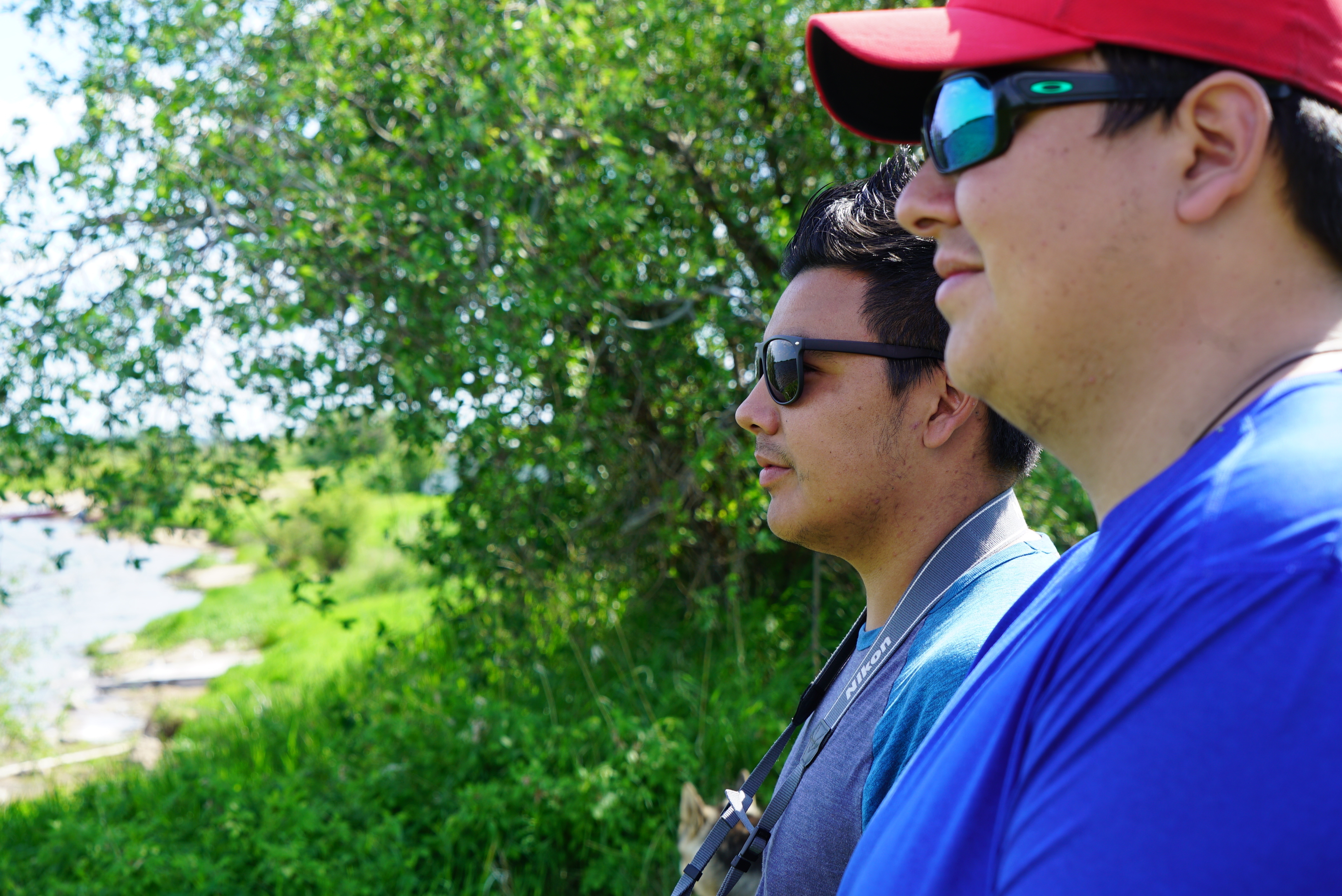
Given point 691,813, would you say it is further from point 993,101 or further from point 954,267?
point 993,101

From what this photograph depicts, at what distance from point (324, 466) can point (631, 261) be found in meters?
1.85

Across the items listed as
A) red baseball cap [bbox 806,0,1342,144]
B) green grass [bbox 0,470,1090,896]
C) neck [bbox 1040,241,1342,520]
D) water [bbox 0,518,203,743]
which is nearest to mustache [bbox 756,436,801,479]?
red baseball cap [bbox 806,0,1342,144]

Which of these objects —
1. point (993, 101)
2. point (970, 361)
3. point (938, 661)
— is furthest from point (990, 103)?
point (938, 661)

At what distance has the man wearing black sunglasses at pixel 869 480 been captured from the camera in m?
1.41

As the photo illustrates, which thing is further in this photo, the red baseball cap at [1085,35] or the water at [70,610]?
the water at [70,610]

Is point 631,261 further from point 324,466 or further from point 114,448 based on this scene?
point 114,448

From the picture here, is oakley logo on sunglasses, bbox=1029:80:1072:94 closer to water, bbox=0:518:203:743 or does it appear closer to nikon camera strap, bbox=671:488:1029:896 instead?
nikon camera strap, bbox=671:488:1029:896

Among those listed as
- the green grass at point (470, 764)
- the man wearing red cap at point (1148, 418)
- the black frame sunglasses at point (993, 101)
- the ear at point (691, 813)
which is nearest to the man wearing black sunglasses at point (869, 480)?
the man wearing red cap at point (1148, 418)

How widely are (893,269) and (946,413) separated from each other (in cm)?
30

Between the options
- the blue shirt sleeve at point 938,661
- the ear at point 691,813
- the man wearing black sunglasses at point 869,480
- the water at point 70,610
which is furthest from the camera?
the water at point 70,610

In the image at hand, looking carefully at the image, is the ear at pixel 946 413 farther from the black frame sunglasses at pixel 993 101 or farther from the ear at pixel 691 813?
the ear at pixel 691 813

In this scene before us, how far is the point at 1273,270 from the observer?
78 cm

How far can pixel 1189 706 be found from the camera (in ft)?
1.99

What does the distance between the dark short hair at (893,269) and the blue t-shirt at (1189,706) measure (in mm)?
976
